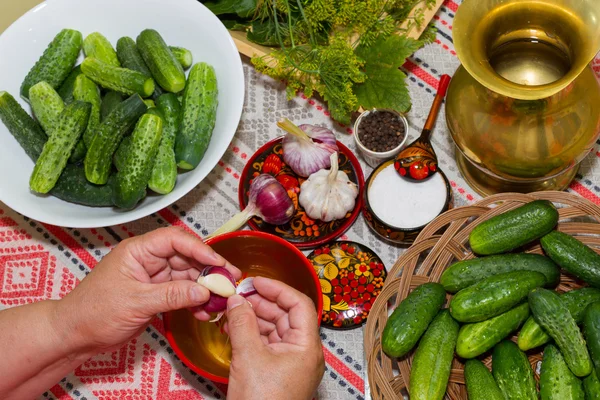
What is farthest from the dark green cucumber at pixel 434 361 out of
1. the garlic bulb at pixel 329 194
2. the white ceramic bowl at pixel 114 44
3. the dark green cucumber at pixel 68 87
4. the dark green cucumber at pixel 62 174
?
the dark green cucumber at pixel 68 87

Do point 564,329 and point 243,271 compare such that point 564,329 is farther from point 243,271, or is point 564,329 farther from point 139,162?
point 139,162

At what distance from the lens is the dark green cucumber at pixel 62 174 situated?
4.81 ft

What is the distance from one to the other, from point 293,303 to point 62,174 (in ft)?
2.11

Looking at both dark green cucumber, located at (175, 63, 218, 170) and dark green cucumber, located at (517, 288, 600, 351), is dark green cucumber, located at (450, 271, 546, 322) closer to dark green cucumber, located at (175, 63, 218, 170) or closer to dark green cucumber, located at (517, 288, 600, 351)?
dark green cucumber, located at (517, 288, 600, 351)

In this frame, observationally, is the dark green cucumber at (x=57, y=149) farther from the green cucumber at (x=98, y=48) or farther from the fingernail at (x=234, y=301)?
the fingernail at (x=234, y=301)

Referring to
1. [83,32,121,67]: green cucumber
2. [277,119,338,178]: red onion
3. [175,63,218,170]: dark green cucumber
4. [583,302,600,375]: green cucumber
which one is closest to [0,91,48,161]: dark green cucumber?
[83,32,121,67]: green cucumber

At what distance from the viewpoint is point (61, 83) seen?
1566 mm

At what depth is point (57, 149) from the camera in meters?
1.44

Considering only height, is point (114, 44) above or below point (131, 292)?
above

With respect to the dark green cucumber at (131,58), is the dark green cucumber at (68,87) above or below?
below

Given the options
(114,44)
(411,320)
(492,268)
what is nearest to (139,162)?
(114,44)

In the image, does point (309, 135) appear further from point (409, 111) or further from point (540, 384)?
point (540, 384)

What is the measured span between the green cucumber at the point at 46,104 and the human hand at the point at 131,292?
0.40 metres

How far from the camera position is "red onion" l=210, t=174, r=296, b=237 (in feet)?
4.93
